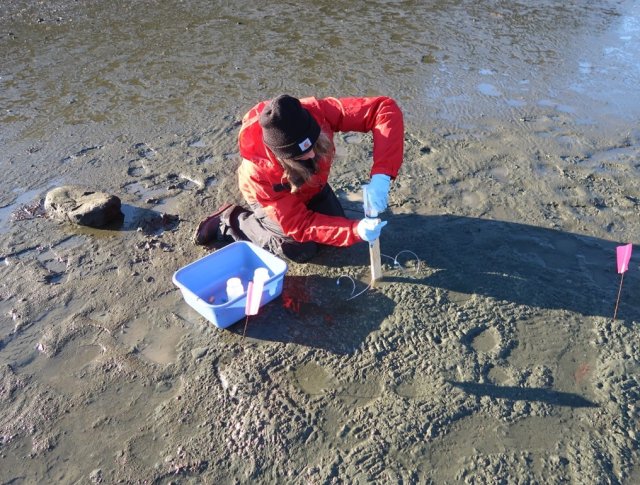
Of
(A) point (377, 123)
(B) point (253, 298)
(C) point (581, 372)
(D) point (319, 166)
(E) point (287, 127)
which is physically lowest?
(C) point (581, 372)

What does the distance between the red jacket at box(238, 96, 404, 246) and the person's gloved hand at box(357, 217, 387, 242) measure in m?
0.08

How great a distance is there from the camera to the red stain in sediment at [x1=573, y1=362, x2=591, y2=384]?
2.72 metres

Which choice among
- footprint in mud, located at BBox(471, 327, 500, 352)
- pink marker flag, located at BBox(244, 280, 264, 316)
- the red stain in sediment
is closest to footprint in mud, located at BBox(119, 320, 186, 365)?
pink marker flag, located at BBox(244, 280, 264, 316)

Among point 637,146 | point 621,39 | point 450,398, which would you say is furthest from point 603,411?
point 621,39

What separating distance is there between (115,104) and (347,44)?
10.1ft

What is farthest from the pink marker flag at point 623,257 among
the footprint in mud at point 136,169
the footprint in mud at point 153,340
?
the footprint in mud at point 136,169

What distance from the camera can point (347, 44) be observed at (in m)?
7.10

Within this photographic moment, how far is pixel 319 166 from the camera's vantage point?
10.6 feet

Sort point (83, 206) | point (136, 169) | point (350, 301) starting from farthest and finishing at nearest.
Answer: point (136, 169)
point (83, 206)
point (350, 301)

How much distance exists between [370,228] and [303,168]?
505mm

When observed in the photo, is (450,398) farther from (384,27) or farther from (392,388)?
(384,27)

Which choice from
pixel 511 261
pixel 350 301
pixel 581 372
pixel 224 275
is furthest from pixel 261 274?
pixel 581 372

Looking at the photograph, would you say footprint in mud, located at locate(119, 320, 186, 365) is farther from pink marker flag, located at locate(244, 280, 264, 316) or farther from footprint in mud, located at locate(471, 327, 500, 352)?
footprint in mud, located at locate(471, 327, 500, 352)

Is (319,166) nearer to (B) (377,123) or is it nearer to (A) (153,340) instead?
(B) (377,123)
